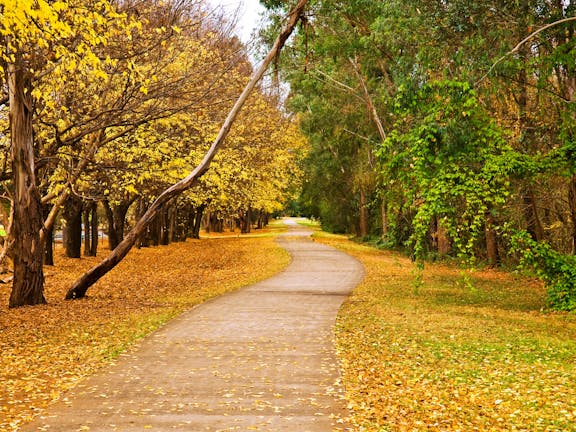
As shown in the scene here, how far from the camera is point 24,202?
1416 centimetres

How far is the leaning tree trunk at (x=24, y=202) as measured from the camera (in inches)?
542

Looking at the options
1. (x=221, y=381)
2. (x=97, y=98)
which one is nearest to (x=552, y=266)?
(x=221, y=381)

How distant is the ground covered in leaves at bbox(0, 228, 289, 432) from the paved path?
15.6 inches

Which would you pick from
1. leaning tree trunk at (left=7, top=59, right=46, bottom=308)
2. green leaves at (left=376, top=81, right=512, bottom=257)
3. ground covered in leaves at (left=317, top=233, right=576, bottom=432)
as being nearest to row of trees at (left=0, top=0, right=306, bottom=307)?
leaning tree trunk at (left=7, top=59, right=46, bottom=308)

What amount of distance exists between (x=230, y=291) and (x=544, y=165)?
8511 mm

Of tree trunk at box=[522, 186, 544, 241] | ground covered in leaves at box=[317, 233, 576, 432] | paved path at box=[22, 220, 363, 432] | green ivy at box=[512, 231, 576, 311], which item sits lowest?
Answer: ground covered in leaves at box=[317, 233, 576, 432]

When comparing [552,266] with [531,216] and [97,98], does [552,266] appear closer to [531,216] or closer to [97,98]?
[531,216]

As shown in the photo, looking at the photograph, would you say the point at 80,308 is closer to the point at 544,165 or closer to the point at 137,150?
the point at 137,150

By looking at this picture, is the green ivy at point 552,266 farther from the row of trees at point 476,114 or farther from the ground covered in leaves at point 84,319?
the ground covered in leaves at point 84,319

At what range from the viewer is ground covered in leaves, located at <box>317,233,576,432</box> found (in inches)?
267

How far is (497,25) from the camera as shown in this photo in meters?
16.1

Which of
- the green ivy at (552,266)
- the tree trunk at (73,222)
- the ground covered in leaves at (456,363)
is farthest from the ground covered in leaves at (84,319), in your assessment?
the green ivy at (552,266)

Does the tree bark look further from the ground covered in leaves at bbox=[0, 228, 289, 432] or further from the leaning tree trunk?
the leaning tree trunk

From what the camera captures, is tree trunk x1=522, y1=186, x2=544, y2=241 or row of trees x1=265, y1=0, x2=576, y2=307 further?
tree trunk x1=522, y1=186, x2=544, y2=241
